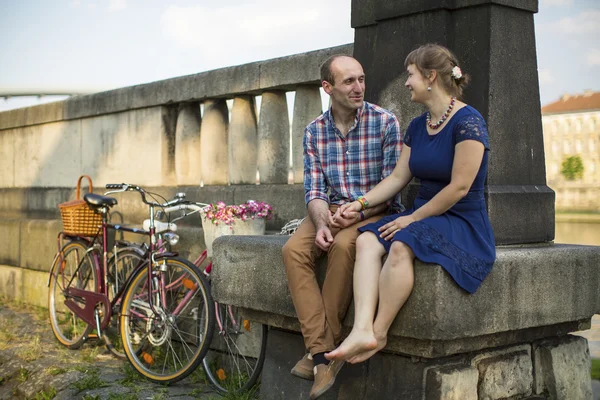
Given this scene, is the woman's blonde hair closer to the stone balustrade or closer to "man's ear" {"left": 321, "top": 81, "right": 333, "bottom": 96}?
"man's ear" {"left": 321, "top": 81, "right": 333, "bottom": 96}

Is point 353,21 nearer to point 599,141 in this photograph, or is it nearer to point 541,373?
point 541,373

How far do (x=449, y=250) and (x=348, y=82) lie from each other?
3.63 ft

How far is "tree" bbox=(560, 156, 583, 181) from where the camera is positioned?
233 ft

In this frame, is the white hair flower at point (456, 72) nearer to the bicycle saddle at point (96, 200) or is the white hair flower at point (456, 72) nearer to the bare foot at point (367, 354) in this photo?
the bare foot at point (367, 354)

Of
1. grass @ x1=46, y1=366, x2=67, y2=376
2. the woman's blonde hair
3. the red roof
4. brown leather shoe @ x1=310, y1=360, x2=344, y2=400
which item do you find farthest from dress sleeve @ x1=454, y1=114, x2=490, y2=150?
the red roof

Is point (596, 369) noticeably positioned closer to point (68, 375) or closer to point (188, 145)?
point (188, 145)

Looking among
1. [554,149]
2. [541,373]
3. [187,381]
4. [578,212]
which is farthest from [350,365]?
[554,149]

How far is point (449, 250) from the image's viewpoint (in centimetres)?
377

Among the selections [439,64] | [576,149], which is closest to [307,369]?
[439,64]

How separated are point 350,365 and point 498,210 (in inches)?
42.9

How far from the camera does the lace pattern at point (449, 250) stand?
12.3 feet

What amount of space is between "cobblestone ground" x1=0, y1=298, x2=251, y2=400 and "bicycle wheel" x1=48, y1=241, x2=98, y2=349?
111mm

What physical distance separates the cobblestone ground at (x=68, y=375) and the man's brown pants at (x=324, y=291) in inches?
50.6

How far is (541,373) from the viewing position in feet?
14.6
